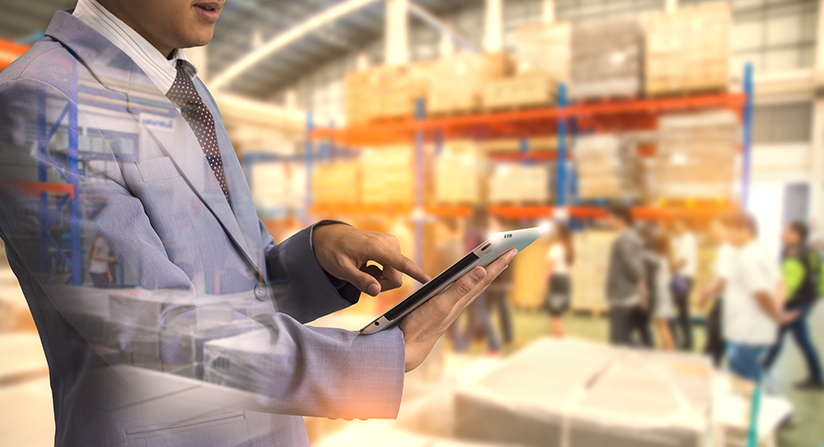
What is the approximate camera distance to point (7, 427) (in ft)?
1.95

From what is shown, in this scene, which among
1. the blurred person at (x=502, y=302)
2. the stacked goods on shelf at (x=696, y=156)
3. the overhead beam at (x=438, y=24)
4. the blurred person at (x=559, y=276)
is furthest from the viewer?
the blurred person at (x=559, y=276)

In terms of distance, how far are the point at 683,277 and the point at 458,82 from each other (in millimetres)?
2282

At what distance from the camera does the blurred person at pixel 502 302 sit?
3.28m

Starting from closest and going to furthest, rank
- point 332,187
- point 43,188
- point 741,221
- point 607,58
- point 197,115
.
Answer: point 43,188
point 197,115
point 332,187
point 741,221
point 607,58

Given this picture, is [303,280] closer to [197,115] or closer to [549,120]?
[197,115]

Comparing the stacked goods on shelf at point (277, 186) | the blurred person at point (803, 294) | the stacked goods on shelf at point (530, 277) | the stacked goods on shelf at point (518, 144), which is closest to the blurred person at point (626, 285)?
the stacked goods on shelf at point (530, 277)

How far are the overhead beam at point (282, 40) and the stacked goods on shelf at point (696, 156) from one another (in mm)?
2872

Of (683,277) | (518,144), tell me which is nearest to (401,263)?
(518,144)

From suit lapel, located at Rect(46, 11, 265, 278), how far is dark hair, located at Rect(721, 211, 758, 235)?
309 cm

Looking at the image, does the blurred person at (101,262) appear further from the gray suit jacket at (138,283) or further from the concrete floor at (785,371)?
the concrete floor at (785,371)

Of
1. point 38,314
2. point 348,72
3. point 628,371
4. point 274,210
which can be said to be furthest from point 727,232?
point 38,314

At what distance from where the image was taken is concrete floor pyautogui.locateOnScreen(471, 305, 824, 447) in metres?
2.72

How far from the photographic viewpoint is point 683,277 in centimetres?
385

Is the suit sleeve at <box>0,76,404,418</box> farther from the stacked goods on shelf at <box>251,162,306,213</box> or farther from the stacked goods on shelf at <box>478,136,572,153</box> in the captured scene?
the stacked goods on shelf at <box>478,136,572,153</box>
